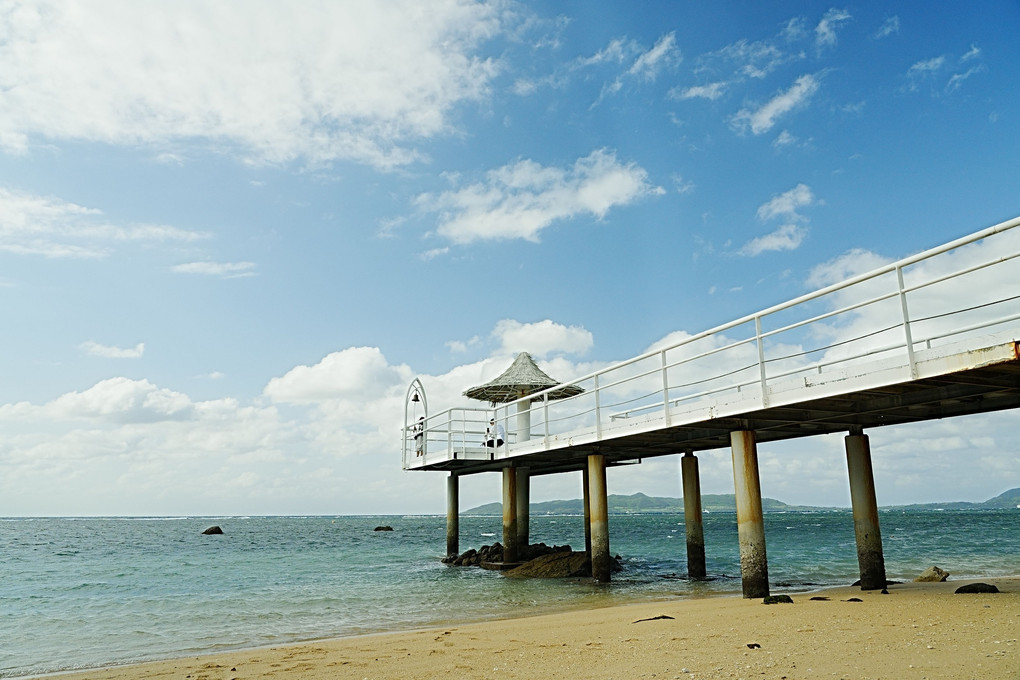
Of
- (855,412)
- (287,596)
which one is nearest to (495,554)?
(287,596)

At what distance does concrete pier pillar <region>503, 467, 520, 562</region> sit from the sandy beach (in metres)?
11.0

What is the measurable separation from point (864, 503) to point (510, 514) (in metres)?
12.4

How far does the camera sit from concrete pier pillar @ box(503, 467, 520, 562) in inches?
946

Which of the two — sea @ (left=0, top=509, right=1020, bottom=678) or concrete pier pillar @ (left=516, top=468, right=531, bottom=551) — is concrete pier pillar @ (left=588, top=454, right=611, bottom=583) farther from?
concrete pier pillar @ (left=516, top=468, right=531, bottom=551)

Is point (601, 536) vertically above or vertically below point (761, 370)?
below

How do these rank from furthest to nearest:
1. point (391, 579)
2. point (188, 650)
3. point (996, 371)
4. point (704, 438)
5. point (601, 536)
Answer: point (391, 579)
point (601, 536)
point (704, 438)
point (188, 650)
point (996, 371)

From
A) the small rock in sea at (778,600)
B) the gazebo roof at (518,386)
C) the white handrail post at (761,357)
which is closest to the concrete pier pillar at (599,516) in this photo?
the gazebo roof at (518,386)

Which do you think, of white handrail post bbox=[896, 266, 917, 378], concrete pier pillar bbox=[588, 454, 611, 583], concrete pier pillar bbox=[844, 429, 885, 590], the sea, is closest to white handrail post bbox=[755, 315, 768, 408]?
white handrail post bbox=[896, 266, 917, 378]

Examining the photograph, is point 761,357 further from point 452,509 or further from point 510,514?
point 452,509

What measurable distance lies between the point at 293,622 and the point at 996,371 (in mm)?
13648

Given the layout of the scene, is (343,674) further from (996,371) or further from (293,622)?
(996,371)

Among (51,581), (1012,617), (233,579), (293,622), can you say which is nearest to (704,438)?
(1012,617)

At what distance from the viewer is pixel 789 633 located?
8.87 metres

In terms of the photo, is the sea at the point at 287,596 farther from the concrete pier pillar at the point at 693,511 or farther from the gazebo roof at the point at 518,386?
the gazebo roof at the point at 518,386
